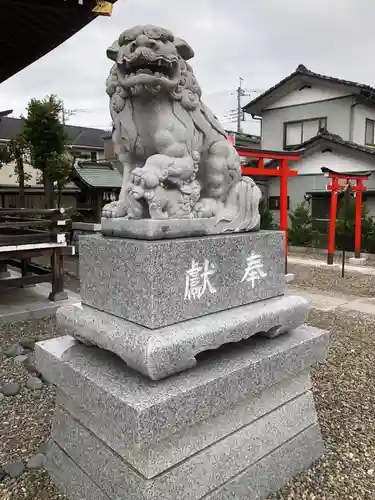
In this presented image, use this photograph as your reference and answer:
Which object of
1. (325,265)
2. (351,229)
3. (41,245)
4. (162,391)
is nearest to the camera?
(162,391)

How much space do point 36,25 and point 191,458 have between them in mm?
5763

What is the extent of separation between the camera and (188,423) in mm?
1961

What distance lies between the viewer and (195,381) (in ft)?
6.63

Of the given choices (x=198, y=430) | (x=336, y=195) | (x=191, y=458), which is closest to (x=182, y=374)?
(x=198, y=430)

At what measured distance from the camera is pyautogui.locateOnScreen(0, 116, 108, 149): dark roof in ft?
78.4

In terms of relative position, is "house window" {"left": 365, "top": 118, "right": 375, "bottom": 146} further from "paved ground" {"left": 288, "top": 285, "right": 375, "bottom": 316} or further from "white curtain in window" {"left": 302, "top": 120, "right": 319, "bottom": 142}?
"paved ground" {"left": 288, "top": 285, "right": 375, "bottom": 316}

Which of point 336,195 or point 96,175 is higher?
point 96,175

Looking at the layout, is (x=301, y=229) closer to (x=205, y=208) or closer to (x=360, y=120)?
(x=360, y=120)

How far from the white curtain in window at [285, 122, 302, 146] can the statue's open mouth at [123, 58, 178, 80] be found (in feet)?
50.8

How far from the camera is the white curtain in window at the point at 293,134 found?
16516 millimetres

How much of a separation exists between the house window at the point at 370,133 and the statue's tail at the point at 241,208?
1518 centimetres

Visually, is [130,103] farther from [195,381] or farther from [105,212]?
[195,381]

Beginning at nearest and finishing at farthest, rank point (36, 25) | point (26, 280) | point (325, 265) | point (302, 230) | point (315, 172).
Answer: point (36, 25)
point (26, 280)
point (325, 265)
point (302, 230)
point (315, 172)

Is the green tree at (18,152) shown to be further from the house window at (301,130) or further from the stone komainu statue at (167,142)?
the stone komainu statue at (167,142)
